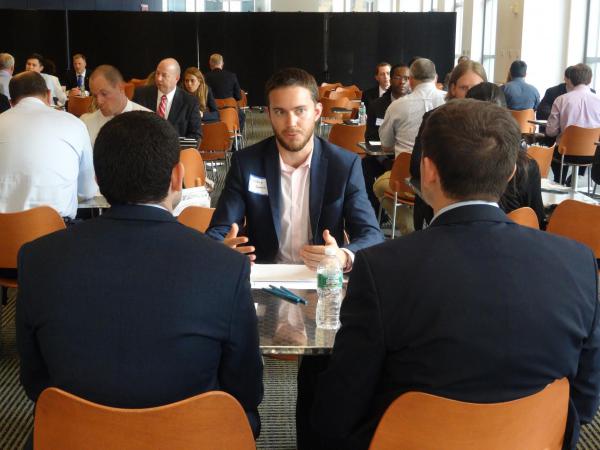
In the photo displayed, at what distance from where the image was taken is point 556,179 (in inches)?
323

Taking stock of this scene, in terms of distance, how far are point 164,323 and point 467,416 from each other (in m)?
0.63

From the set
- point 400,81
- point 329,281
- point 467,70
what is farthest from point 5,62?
point 329,281

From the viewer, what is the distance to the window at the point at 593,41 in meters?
10.4

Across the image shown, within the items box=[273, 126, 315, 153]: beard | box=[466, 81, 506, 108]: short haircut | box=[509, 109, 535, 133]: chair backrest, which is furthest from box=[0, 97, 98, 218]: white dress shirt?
box=[509, 109, 535, 133]: chair backrest

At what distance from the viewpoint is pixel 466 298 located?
1.36 metres

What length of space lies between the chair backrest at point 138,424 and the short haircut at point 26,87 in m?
2.91

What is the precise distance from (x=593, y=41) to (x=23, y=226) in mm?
9784

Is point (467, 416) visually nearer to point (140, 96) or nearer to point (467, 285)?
point (467, 285)

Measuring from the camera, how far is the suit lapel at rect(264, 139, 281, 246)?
9.32 feet

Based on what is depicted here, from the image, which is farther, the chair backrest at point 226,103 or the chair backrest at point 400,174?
the chair backrest at point 226,103

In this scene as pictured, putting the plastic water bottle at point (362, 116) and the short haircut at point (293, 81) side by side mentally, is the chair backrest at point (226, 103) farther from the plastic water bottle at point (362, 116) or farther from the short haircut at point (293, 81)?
the short haircut at point (293, 81)

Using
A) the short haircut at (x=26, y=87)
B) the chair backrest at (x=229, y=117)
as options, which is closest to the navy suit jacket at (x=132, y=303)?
the short haircut at (x=26, y=87)

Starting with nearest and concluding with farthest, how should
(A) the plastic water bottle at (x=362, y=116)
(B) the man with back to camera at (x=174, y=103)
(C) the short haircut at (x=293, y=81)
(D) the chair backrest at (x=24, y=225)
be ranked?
(C) the short haircut at (x=293, y=81), (D) the chair backrest at (x=24, y=225), (B) the man with back to camera at (x=174, y=103), (A) the plastic water bottle at (x=362, y=116)

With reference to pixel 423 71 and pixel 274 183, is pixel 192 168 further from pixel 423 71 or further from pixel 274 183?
pixel 423 71
